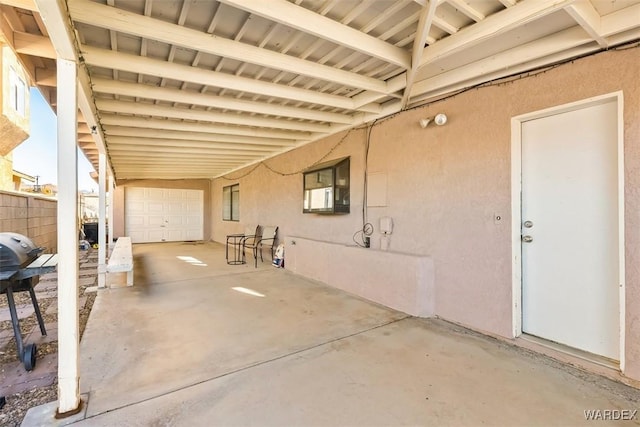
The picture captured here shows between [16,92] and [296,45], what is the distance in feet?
27.3

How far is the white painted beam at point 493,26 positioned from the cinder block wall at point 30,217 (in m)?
5.80

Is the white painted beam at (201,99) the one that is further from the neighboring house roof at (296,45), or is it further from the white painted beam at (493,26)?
the white painted beam at (493,26)

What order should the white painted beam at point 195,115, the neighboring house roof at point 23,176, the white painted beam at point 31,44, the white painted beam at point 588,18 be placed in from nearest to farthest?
the white painted beam at point 588,18
the white painted beam at point 31,44
the white painted beam at point 195,115
the neighboring house roof at point 23,176

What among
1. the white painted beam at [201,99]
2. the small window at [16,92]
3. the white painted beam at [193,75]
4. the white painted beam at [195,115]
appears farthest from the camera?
the small window at [16,92]

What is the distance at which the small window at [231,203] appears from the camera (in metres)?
9.42

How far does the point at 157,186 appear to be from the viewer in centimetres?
1133

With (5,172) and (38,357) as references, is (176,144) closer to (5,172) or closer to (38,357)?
(38,357)

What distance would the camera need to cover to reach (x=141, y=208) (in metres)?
11.1

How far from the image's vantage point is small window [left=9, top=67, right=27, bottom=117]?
654 cm

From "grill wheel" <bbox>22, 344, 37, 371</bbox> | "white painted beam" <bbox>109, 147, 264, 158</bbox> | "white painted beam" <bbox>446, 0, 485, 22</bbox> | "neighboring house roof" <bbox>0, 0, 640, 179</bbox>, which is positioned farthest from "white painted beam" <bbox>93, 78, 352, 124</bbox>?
"white painted beam" <bbox>109, 147, 264, 158</bbox>

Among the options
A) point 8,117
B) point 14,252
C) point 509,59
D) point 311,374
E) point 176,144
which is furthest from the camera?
point 8,117

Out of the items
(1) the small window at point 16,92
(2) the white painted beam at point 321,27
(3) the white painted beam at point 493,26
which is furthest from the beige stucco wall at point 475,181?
(1) the small window at point 16,92

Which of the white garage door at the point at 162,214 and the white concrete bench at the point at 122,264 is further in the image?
the white garage door at the point at 162,214

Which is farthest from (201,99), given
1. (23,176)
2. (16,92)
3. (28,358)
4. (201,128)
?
(23,176)
